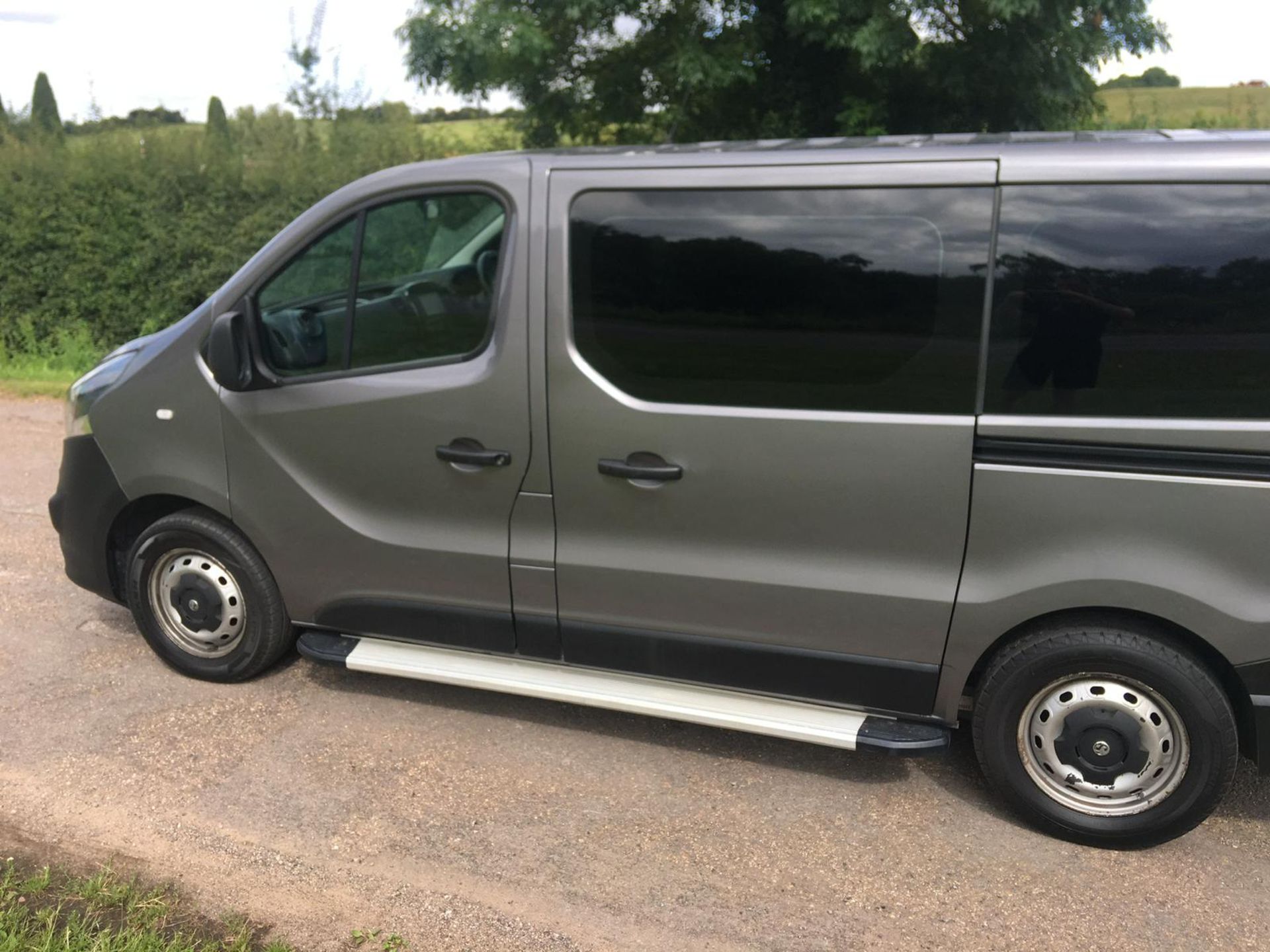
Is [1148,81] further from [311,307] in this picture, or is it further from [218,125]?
[311,307]

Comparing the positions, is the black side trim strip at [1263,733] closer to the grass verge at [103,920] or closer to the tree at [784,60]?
the grass verge at [103,920]

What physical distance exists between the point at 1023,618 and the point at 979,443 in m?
0.52

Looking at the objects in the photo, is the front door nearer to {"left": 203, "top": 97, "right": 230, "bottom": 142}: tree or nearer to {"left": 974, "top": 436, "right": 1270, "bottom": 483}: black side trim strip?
{"left": 974, "top": 436, "right": 1270, "bottom": 483}: black side trim strip

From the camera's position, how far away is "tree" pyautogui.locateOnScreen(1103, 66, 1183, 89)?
38.7 ft

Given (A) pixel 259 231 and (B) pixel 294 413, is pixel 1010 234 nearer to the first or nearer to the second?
(B) pixel 294 413

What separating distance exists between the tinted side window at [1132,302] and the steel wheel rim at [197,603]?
2821 mm

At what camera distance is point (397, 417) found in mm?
3594

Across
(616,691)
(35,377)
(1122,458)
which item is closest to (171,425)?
(616,691)

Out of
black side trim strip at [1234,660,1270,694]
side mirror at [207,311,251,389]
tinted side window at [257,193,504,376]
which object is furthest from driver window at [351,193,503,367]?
black side trim strip at [1234,660,1270,694]

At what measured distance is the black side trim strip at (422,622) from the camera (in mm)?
3707

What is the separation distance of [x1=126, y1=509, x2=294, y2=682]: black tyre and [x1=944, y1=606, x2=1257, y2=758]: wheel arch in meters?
2.66

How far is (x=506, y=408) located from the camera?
3.45 meters

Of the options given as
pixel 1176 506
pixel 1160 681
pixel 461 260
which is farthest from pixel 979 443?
pixel 461 260

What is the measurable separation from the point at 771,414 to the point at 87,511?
108 inches
